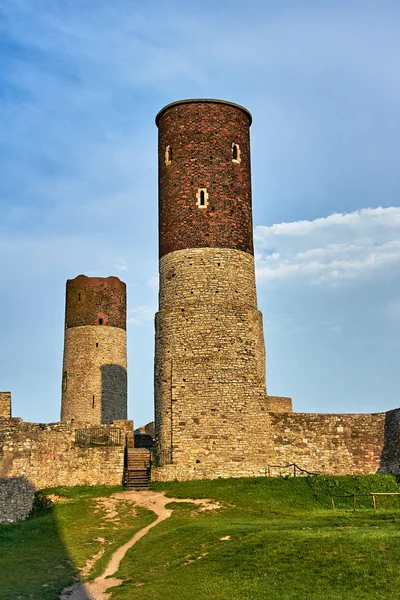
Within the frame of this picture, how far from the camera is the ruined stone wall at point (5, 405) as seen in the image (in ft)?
100

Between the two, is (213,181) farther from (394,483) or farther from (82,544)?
(82,544)

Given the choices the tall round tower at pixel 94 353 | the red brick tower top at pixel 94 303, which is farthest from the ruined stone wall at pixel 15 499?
the red brick tower top at pixel 94 303

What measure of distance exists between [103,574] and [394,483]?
48.4ft

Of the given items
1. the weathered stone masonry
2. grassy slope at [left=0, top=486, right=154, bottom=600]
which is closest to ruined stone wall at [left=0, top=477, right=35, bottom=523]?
grassy slope at [left=0, top=486, right=154, bottom=600]

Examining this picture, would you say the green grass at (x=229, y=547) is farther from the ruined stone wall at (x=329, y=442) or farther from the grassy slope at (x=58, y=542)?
the ruined stone wall at (x=329, y=442)

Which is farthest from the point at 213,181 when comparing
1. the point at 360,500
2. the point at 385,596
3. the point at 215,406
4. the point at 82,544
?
the point at 385,596

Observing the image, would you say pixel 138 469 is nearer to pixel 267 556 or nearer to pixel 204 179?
pixel 267 556

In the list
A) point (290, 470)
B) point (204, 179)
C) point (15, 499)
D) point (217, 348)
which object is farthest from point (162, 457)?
point (204, 179)

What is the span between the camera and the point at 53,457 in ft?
93.8

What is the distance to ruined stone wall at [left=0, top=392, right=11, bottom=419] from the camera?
3055 centimetres

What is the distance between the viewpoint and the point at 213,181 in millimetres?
32500

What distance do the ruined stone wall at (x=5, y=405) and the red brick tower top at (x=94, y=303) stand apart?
17728 mm

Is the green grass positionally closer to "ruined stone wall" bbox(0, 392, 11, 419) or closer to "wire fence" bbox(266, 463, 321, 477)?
"wire fence" bbox(266, 463, 321, 477)

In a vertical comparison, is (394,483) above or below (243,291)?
below
